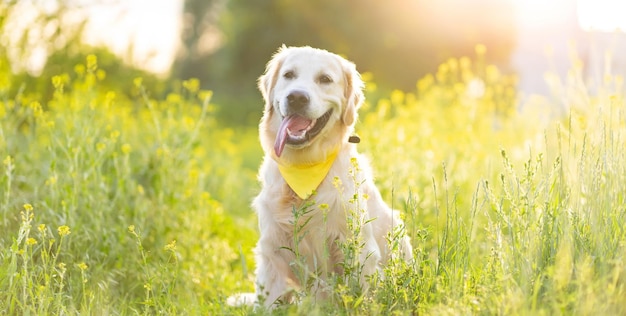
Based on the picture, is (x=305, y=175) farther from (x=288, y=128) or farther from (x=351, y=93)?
(x=351, y=93)

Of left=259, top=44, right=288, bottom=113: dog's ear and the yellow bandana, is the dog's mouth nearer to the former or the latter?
the yellow bandana

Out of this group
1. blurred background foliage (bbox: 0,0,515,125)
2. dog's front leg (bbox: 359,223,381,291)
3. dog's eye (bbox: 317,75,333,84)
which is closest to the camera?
dog's front leg (bbox: 359,223,381,291)

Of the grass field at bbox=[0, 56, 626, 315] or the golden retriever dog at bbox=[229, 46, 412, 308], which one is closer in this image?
the grass field at bbox=[0, 56, 626, 315]

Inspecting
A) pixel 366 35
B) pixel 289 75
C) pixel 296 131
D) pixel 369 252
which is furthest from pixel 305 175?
pixel 366 35

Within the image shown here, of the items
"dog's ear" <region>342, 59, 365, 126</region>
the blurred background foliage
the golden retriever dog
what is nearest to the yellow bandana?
the golden retriever dog

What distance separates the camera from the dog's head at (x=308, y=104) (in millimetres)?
3861

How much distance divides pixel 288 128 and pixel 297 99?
19 cm

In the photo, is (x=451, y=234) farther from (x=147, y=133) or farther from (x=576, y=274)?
(x=147, y=133)

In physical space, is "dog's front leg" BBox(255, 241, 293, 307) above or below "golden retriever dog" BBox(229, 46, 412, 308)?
below

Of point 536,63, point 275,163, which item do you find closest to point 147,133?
point 275,163

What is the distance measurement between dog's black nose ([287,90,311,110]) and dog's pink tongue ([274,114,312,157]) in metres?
0.10

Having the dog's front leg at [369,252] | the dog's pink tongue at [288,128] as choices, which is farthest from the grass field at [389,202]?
the dog's pink tongue at [288,128]

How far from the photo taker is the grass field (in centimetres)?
306

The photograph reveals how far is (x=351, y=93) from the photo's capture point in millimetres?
4152
